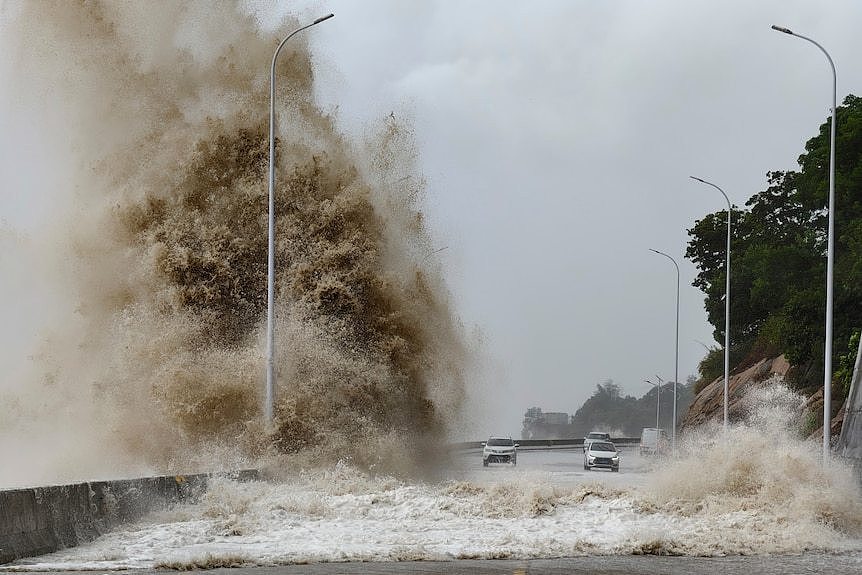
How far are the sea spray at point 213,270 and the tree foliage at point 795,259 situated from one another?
76.7 feet

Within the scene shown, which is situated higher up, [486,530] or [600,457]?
[486,530]

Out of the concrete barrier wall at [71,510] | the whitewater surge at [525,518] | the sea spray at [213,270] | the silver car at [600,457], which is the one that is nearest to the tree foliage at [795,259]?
the silver car at [600,457]

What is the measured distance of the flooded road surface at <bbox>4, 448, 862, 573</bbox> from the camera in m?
14.4

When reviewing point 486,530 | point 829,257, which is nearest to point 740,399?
point 829,257

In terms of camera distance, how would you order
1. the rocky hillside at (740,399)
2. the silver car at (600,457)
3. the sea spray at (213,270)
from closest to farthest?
the sea spray at (213,270), the rocky hillside at (740,399), the silver car at (600,457)

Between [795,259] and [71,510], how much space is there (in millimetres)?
52694

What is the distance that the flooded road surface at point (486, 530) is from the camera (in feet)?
47.2

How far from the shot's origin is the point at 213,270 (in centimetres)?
2928

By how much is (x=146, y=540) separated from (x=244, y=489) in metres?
4.63

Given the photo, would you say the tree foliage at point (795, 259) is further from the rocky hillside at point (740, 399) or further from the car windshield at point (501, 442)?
the car windshield at point (501, 442)

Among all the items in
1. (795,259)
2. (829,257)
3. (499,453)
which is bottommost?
(499,453)

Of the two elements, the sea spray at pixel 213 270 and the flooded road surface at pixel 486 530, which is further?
the sea spray at pixel 213 270

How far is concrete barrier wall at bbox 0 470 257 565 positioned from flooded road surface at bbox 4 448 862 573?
0.24 meters

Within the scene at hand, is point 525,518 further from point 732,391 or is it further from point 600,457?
point 732,391
